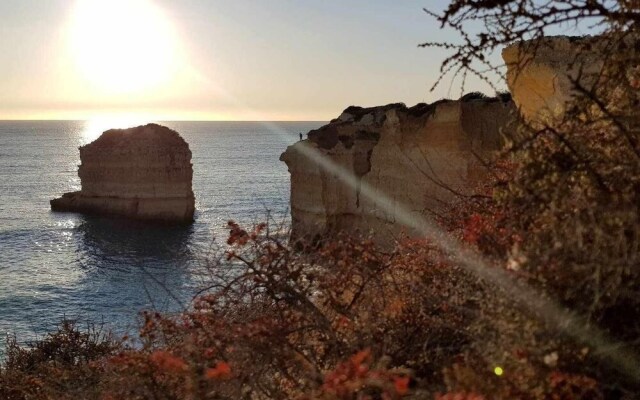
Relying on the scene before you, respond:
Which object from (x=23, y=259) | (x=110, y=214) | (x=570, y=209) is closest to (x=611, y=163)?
(x=570, y=209)

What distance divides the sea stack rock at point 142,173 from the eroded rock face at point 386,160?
16252 millimetres

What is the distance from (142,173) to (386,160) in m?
25.4

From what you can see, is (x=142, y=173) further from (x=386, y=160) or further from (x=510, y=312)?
(x=510, y=312)

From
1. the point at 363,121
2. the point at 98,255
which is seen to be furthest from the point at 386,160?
the point at 98,255

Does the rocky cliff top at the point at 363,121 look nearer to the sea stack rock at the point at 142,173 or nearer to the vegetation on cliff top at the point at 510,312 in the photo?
the sea stack rock at the point at 142,173

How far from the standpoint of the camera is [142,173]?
169 feet

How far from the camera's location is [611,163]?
5.33 metres

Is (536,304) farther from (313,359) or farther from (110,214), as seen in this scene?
(110,214)

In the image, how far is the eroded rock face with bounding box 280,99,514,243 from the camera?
87.7ft

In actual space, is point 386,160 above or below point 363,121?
below

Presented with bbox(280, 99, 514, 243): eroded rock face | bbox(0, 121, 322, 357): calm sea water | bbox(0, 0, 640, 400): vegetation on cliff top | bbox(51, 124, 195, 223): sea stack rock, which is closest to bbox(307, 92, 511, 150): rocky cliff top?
bbox(280, 99, 514, 243): eroded rock face

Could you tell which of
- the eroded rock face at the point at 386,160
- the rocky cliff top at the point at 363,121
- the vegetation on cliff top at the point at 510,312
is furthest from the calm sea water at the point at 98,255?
the rocky cliff top at the point at 363,121

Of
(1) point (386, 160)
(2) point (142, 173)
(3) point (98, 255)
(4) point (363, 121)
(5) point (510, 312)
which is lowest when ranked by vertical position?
(3) point (98, 255)

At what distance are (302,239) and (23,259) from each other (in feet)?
113
